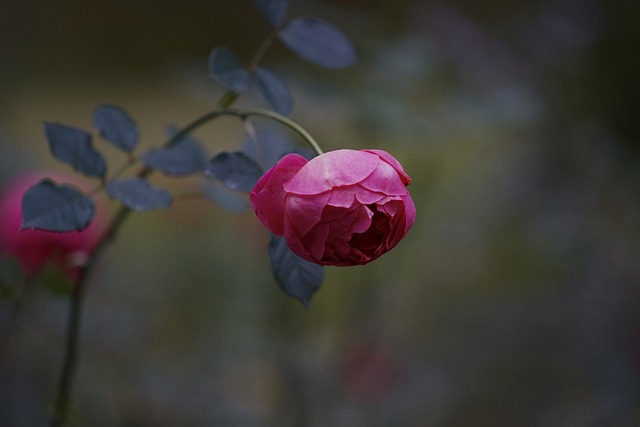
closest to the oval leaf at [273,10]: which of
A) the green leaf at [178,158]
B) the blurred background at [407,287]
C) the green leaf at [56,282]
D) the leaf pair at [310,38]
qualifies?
the leaf pair at [310,38]

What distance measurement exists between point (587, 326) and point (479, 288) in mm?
714

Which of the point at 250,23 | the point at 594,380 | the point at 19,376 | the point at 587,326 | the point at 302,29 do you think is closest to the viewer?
the point at 302,29

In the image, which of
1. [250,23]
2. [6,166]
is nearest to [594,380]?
[6,166]

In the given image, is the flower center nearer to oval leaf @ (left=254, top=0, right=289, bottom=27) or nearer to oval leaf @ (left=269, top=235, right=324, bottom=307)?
oval leaf @ (left=269, top=235, right=324, bottom=307)

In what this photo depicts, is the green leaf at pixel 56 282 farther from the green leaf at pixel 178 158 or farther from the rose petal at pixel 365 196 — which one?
the rose petal at pixel 365 196

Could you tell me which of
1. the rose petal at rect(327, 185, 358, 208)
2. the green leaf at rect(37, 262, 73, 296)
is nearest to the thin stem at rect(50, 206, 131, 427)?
the green leaf at rect(37, 262, 73, 296)

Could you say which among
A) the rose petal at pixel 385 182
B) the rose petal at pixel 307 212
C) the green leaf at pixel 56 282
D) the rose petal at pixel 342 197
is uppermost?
the rose petal at pixel 385 182

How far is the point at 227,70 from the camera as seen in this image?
0.54 meters

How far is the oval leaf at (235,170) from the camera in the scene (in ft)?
1.67

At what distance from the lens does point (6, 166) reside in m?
1.37

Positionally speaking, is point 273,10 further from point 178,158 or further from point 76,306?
point 76,306

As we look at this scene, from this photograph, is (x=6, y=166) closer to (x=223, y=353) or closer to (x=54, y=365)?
(x=54, y=365)

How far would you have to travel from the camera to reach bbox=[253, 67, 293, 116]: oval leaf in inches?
22.4

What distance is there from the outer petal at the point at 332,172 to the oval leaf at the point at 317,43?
0.16 m
